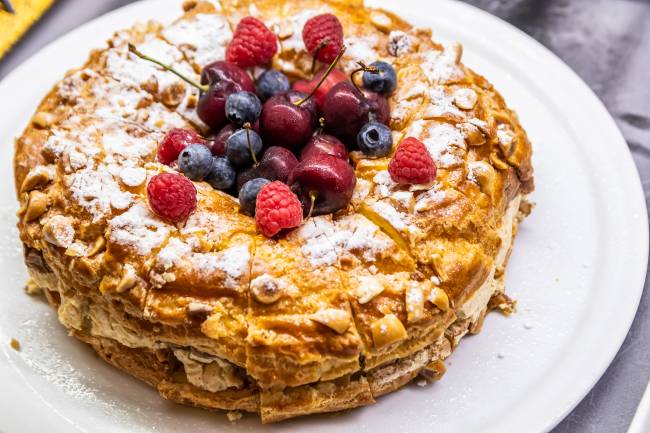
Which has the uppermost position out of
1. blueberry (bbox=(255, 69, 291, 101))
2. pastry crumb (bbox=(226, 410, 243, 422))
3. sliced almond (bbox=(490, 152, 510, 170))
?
blueberry (bbox=(255, 69, 291, 101))

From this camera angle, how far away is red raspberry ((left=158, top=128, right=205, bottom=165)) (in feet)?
7.61

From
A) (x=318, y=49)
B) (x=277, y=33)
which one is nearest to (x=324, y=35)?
(x=318, y=49)

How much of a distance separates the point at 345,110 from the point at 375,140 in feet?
0.48

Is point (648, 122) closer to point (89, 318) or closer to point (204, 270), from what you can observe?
point (204, 270)

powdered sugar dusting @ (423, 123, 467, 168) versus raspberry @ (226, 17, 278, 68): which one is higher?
raspberry @ (226, 17, 278, 68)

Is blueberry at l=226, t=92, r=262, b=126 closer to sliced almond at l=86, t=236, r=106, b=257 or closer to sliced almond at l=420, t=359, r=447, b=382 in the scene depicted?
sliced almond at l=86, t=236, r=106, b=257

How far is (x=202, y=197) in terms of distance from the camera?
86.0 inches

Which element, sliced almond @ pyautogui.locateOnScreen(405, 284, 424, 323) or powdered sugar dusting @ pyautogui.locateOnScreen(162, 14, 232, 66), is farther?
powdered sugar dusting @ pyautogui.locateOnScreen(162, 14, 232, 66)

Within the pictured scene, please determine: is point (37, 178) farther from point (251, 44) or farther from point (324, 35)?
point (324, 35)

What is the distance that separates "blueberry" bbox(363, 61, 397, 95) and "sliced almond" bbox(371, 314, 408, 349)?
868 millimetres

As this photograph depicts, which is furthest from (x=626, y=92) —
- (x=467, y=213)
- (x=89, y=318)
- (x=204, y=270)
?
(x=89, y=318)

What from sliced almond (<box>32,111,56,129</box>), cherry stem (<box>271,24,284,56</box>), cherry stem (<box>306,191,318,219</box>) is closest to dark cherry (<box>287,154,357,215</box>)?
cherry stem (<box>306,191,318,219</box>)

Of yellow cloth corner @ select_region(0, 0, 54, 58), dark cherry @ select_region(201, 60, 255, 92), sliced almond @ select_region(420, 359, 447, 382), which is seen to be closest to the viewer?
sliced almond @ select_region(420, 359, 447, 382)

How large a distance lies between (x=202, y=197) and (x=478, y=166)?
0.85m
